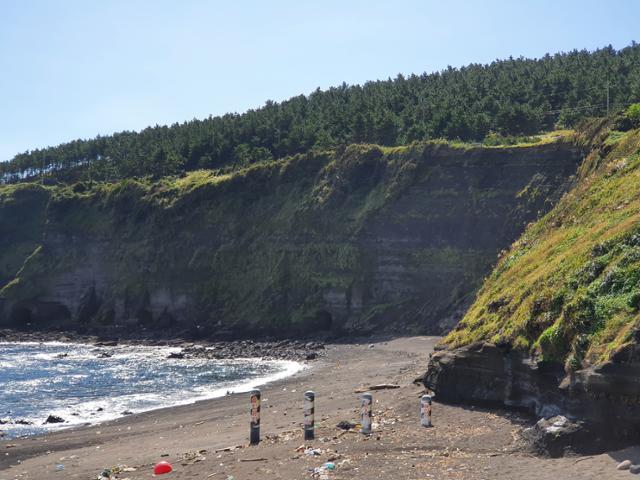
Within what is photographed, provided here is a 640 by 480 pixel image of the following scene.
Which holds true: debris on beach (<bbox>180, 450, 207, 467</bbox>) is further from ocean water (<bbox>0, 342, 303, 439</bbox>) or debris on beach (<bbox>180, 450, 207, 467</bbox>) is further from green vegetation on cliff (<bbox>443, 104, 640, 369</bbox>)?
ocean water (<bbox>0, 342, 303, 439</bbox>)

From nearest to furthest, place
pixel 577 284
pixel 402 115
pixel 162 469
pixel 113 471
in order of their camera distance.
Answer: pixel 577 284 → pixel 162 469 → pixel 113 471 → pixel 402 115

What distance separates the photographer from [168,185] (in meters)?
102

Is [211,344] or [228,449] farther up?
[228,449]

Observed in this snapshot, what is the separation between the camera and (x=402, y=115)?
325 ft

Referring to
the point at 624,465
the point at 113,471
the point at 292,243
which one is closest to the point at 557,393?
the point at 624,465

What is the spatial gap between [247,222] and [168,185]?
19149mm

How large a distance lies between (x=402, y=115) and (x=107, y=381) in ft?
Answer: 191

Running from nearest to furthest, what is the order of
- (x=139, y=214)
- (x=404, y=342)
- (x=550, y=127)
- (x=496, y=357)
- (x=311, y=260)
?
(x=496, y=357), (x=404, y=342), (x=311, y=260), (x=550, y=127), (x=139, y=214)

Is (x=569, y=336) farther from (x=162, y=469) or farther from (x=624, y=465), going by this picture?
(x=162, y=469)

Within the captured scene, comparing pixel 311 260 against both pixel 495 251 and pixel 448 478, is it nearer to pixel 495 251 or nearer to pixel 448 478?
pixel 495 251

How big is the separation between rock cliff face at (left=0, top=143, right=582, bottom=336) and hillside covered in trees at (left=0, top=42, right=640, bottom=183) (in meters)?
10.2

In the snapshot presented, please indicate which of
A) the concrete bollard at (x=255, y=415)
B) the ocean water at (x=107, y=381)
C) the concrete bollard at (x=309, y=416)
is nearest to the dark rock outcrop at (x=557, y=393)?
the concrete bollard at (x=309, y=416)

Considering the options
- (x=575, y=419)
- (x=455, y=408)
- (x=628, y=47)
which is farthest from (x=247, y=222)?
(x=628, y=47)

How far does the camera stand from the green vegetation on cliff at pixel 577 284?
18.5 meters
